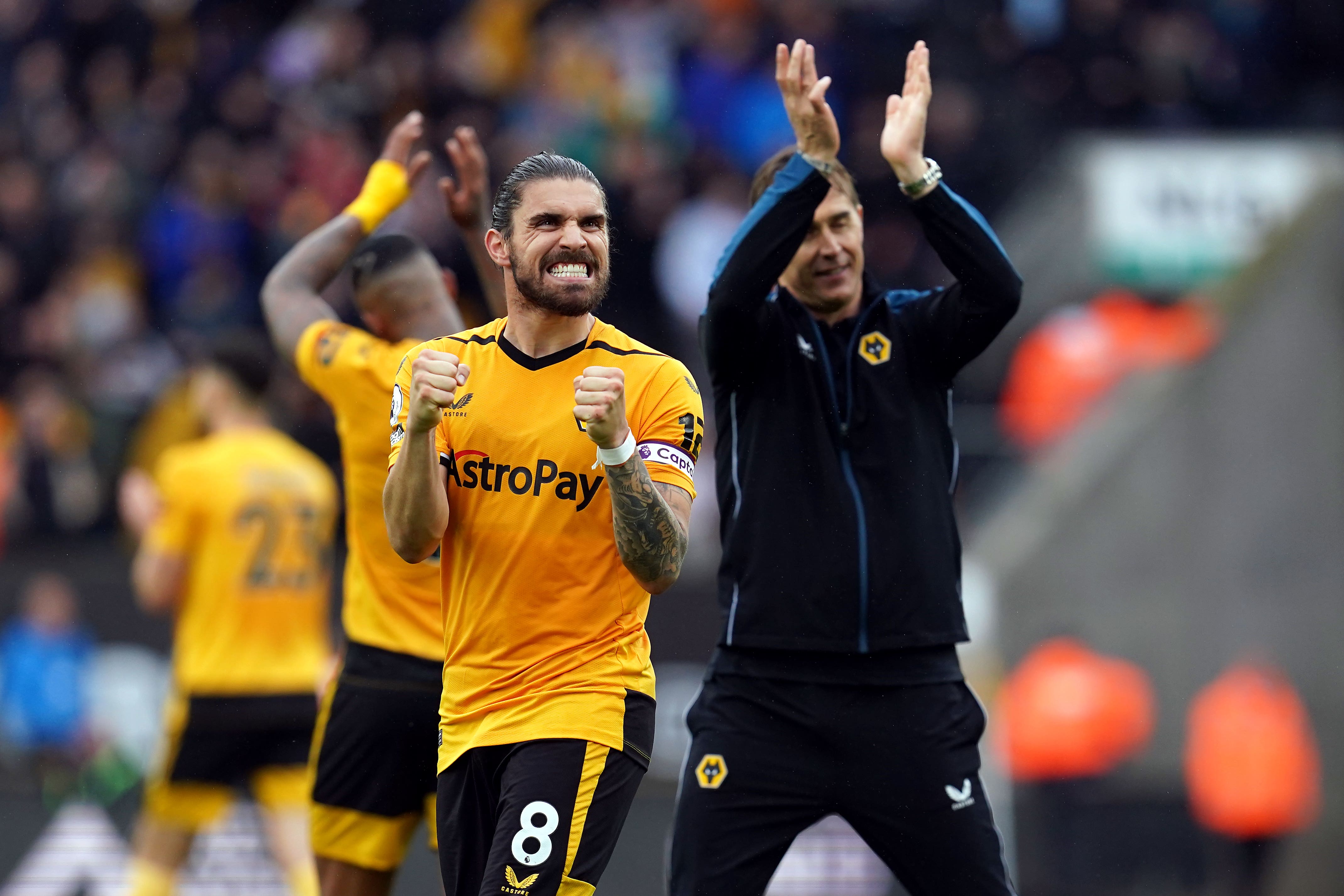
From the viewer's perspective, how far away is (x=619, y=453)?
4.51 metres

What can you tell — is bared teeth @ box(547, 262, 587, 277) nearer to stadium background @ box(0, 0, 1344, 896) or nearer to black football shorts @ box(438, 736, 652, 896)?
black football shorts @ box(438, 736, 652, 896)

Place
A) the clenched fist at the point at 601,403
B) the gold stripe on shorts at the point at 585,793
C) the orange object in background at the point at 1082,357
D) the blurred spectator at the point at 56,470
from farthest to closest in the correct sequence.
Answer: the orange object in background at the point at 1082,357
the blurred spectator at the point at 56,470
the gold stripe on shorts at the point at 585,793
the clenched fist at the point at 601,403

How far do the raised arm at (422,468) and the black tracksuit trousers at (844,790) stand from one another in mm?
1293

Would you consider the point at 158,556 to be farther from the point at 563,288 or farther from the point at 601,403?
the point at 601,403

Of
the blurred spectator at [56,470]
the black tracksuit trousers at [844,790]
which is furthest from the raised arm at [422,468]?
the blurred spectator at [56,470]

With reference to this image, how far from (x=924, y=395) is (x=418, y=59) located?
1196 centimetres

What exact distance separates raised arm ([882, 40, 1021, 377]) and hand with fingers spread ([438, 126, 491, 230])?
5.71 ft

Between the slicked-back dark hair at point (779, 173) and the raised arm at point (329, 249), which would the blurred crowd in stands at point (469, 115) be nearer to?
the raised arm at point (329, 249)

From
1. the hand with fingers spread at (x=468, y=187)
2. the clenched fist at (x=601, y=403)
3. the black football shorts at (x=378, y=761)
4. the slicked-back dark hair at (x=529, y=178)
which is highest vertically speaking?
the hand with fingers spread at (x=468, y=187)

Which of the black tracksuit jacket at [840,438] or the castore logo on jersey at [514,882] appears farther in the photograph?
the black tracksuit jacket at [840,438]

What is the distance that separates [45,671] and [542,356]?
7748 mm

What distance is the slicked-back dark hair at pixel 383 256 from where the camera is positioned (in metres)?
6.57

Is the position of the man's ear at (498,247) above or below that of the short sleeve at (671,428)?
above

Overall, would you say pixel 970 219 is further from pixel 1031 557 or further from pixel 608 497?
pixel 1031 557
